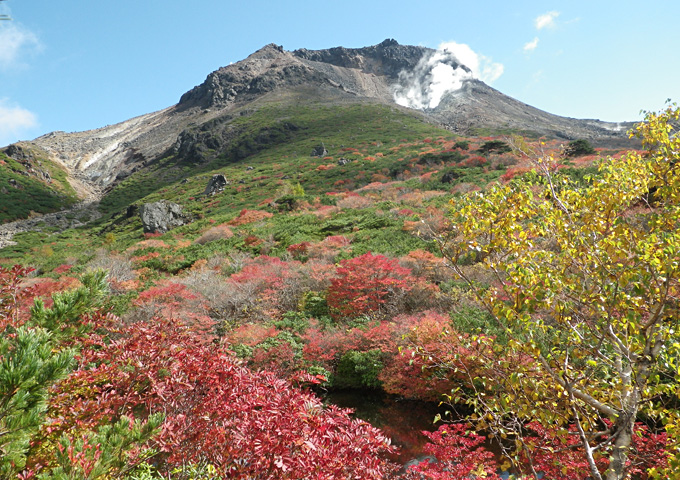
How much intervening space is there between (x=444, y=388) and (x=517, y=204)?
5.87m

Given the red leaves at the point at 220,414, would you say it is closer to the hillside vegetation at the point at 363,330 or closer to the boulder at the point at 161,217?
the hillside vegetation at the point at 363,330

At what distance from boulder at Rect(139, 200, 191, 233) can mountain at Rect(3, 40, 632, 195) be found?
38085 millimetres

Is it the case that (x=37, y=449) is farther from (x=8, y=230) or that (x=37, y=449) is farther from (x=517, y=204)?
(x=8, y=230)

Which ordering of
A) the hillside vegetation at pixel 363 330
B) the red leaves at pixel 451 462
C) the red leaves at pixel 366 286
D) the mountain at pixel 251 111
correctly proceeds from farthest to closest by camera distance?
the mountain at pixel 251 111 < the red leaves at pixel 366 286 < the red leaves at pixel 451 462 < the hillside vegetation at pixel 363 330

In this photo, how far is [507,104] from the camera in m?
92.8

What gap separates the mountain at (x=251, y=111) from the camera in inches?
2803

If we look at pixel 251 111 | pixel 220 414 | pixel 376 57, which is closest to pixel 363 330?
pixel 220 414

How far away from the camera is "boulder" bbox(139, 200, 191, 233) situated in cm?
2856

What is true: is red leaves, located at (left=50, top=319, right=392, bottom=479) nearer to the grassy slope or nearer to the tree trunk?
the tree trunk

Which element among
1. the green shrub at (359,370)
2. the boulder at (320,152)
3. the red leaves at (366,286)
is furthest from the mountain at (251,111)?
the green shrub at (359,370)

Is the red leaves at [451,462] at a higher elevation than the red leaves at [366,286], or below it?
below

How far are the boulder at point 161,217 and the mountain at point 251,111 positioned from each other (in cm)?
3808

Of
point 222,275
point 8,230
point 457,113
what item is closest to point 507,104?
point 457,113

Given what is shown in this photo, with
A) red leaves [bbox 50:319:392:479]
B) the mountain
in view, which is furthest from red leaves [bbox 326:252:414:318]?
the mountain
